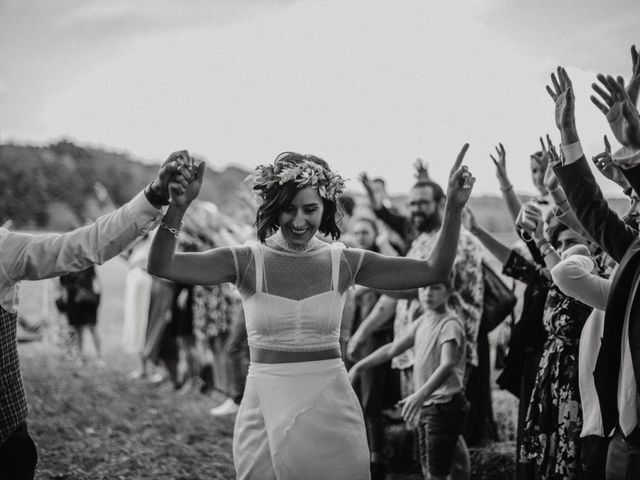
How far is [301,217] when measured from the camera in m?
3.11

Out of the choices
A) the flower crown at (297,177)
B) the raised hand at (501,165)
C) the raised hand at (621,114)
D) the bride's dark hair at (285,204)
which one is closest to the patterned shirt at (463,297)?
the raised hand at (501,165)

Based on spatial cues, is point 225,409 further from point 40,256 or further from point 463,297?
point 40,256

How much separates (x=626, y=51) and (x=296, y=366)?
3239mm

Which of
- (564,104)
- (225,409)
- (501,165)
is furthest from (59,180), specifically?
(564,104)

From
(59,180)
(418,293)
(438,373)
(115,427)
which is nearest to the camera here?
(438,373)

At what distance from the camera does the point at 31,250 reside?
291cm

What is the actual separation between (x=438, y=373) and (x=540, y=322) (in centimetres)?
67

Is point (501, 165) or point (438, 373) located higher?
point (501, 165)

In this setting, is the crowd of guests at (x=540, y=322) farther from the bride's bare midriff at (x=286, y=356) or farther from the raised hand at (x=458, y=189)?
the bride's bare midriff at (x=286, y=356)

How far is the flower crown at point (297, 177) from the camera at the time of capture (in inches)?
124

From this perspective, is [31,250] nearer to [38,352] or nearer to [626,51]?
[626,51]

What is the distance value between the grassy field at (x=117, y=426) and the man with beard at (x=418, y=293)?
98 cm

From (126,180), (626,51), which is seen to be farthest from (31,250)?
(126,180)

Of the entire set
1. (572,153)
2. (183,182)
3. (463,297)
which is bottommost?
(463,297)
